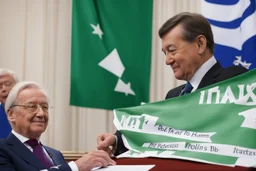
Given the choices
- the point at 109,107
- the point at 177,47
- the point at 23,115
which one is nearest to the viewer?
the point at 177,47

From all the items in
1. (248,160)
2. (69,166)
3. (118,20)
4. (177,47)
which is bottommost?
(69,166)

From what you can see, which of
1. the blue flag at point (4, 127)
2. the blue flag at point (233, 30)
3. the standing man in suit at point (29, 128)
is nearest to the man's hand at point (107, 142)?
the standing man in suit at point (29, 128)

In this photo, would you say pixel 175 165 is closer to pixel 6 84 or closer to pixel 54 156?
pixel 54 156

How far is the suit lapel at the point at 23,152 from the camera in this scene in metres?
2.77

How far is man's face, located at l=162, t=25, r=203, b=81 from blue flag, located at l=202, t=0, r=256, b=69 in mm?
1638

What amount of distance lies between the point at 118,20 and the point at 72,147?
1.42 metres

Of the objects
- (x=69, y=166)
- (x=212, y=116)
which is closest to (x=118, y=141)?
(x=69, y=166)

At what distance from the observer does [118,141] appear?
7.88ft

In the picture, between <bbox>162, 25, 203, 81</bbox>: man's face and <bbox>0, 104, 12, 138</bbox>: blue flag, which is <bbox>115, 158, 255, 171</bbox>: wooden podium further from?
<bbox>0, 104, 12, 138</bbox>: blue flag

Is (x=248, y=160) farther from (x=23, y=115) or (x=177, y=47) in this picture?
(x=23, y=115)

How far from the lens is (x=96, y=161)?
2.22 metres

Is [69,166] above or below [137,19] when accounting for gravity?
below

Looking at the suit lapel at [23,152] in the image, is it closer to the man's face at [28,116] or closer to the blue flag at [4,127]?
the man's face at [28,116]

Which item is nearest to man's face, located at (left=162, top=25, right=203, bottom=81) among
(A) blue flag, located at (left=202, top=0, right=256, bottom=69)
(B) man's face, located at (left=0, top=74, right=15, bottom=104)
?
(A) blue flag, located at (left=202, top=0, right=256, bottom=69)
